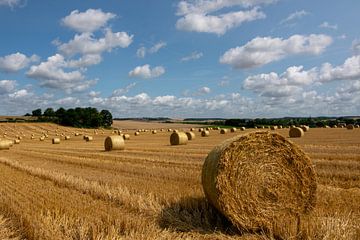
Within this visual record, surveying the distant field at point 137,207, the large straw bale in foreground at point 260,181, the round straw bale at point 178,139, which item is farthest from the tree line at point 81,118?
the large straw bale in foreground at point 260,181

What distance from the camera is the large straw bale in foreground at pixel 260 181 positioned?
21.5 ft

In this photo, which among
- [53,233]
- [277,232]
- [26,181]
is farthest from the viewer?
[26,181]

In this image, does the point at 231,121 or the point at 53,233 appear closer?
the point at 53,233

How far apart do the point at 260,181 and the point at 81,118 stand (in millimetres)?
77360

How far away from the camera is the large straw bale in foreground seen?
655 cm

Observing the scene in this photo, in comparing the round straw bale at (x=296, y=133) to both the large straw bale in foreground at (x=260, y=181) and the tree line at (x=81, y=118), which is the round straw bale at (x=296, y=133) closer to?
the large straw bale in foreground at (x=260, y=181)

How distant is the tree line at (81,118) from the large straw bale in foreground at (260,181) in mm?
74775

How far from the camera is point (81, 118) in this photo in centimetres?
8150

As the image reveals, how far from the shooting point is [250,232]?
6418 mm

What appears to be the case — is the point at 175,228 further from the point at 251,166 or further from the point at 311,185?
the point at 311,185

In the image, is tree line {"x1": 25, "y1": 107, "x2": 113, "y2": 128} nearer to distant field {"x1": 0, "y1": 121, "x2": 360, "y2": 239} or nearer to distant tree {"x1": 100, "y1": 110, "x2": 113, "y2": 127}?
distant tree {"x1": 100, "y1": 110, "x2": 113, "y2": 127}

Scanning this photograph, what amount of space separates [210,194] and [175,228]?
38.1 inches

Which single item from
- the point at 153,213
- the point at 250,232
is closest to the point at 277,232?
the point at 250,232

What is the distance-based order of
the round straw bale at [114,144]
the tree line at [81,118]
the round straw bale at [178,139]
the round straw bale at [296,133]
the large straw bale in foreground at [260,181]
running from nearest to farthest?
1. the large straw bale in foreground at [260,181]
2. the round straw bale at [114,144]
3. the round straw bale at [178,139]
4. the round straw bale at [296,133]
5. the tree line at [81,118]
